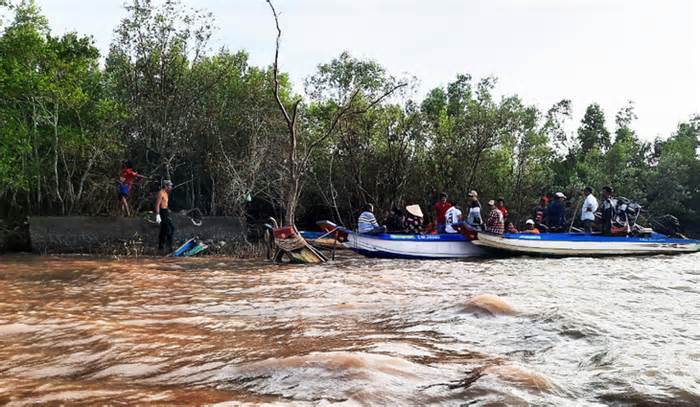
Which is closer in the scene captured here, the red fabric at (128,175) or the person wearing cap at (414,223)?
the red fabric at (128,175)

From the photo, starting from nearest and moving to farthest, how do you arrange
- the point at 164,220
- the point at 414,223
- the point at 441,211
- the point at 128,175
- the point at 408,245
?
1. the point at 164,220
2. the point at 408,245
3. the point at 128,175
4. the point at 414,223
5. the point at 441,211

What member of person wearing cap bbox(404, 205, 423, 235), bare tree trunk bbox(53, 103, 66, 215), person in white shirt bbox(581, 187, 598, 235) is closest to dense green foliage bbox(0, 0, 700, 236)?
bare tree trunk bbox(53, 103, 66, 215)

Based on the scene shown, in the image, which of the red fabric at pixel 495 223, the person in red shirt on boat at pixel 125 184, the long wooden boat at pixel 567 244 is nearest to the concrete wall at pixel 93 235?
the person in red shirt on boat at pixel 125 184

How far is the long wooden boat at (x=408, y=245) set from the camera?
14.3 meters

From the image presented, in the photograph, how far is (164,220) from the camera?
14.1 metres

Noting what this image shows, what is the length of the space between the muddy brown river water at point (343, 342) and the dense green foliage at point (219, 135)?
22.7 feet

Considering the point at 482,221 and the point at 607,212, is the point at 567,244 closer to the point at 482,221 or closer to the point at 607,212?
the point at 607,212

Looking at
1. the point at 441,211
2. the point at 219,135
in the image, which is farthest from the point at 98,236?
the point at 441,211

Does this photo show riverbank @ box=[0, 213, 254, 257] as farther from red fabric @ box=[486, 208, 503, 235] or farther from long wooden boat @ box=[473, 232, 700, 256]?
long wooden boat @ box=[473, 232, 700, 256]

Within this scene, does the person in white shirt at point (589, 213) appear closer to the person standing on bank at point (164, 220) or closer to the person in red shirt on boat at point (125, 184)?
the person standing on bank at point (164, 220)

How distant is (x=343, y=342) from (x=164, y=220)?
10.7 metres

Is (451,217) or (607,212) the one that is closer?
(607,212)

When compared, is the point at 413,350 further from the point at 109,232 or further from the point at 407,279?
the point at 109,232

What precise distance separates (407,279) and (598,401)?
639cm
